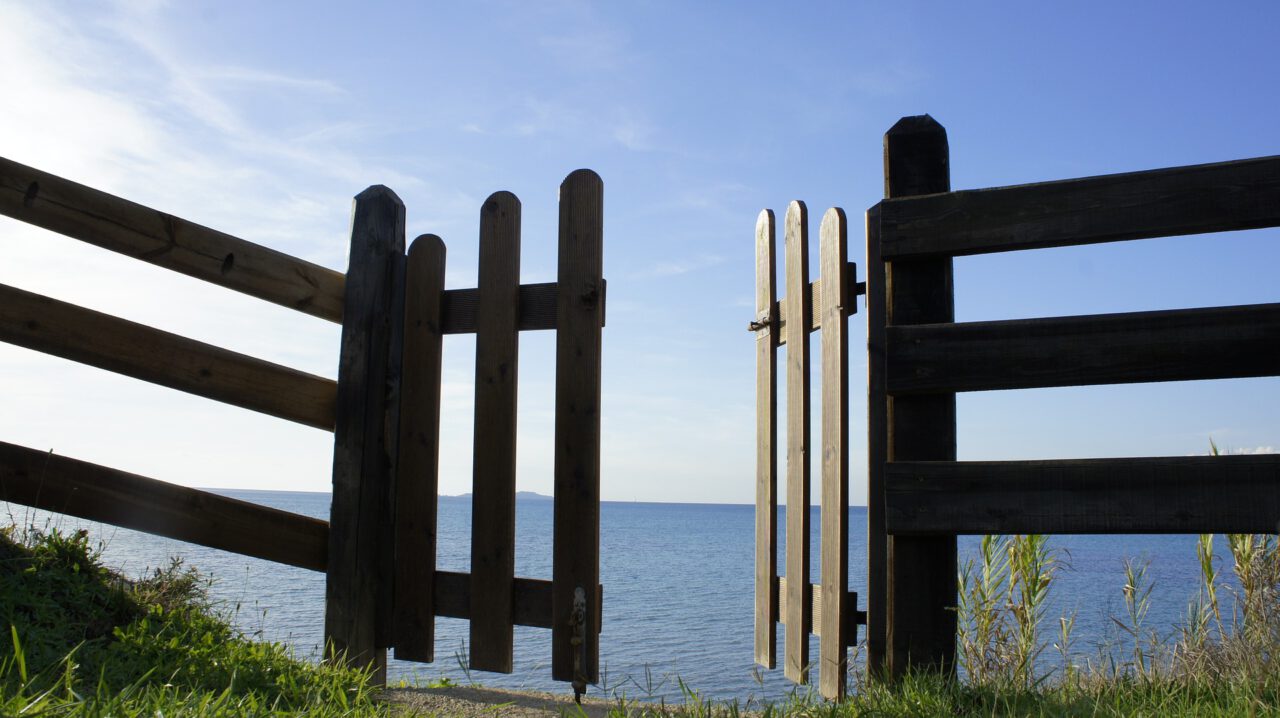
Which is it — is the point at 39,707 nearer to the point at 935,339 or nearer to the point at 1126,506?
the point at 935,339

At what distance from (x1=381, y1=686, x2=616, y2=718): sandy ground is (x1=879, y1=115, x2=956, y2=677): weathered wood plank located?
3.78 feet

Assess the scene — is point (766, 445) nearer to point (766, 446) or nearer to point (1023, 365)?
point (766, 446)

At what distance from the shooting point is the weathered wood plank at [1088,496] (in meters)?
2.88

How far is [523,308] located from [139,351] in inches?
69.3

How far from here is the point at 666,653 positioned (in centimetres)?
1484

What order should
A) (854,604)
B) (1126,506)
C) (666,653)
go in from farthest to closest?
(666,653) → (854,604) → (1126,506)

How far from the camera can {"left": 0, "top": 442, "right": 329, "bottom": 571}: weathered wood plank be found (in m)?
3.90

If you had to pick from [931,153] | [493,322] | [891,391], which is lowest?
[891,391]

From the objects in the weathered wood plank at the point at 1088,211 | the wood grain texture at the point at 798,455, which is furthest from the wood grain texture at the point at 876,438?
the wood grain texture at the point at 798,455

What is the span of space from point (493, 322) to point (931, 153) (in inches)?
76.6

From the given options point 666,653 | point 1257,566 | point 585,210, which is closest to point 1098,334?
point 585,210

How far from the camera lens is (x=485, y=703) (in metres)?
3.68

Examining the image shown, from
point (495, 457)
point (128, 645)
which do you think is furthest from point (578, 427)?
point (128, 645)

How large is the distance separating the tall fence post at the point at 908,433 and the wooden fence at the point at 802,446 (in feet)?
0.77
